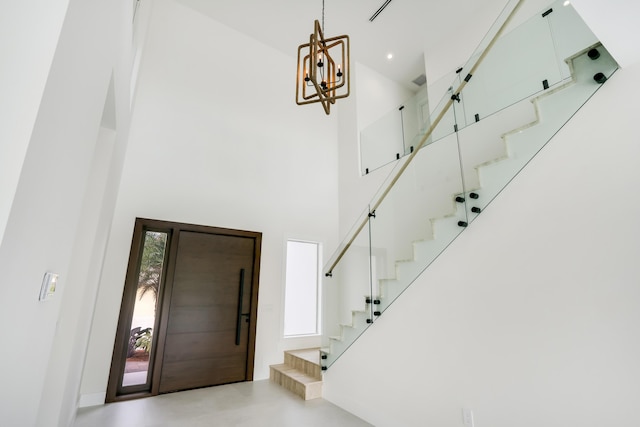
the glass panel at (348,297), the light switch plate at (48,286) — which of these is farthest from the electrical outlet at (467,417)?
the light switch plate at (48,286)

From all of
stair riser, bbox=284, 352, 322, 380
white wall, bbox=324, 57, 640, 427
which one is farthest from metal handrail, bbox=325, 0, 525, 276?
stair riser, bbox=284, 352, 322, 380

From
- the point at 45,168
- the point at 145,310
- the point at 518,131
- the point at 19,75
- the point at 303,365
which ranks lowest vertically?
the point at 303,365

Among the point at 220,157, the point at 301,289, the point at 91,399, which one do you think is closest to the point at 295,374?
the point at 301,289

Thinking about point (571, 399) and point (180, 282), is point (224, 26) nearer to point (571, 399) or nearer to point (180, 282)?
point (180, 282)

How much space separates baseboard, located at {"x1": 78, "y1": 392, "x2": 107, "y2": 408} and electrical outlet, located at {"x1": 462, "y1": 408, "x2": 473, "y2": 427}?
4.05 metres

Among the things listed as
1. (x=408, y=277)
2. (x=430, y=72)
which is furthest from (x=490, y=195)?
(x=430, y=72)

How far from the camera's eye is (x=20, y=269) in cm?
86

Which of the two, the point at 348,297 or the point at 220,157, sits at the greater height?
the point at 220,157

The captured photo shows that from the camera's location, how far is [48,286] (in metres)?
1.17

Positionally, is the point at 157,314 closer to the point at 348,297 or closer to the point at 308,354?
the point at 308,354

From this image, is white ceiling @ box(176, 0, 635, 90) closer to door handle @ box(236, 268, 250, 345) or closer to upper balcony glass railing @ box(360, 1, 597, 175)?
upper balcony glass railing @ box(360, 1, 597, 175)

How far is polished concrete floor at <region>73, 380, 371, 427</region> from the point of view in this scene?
10.2ft

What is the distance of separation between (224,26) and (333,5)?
208 cm

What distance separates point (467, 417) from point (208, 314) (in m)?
3.59
